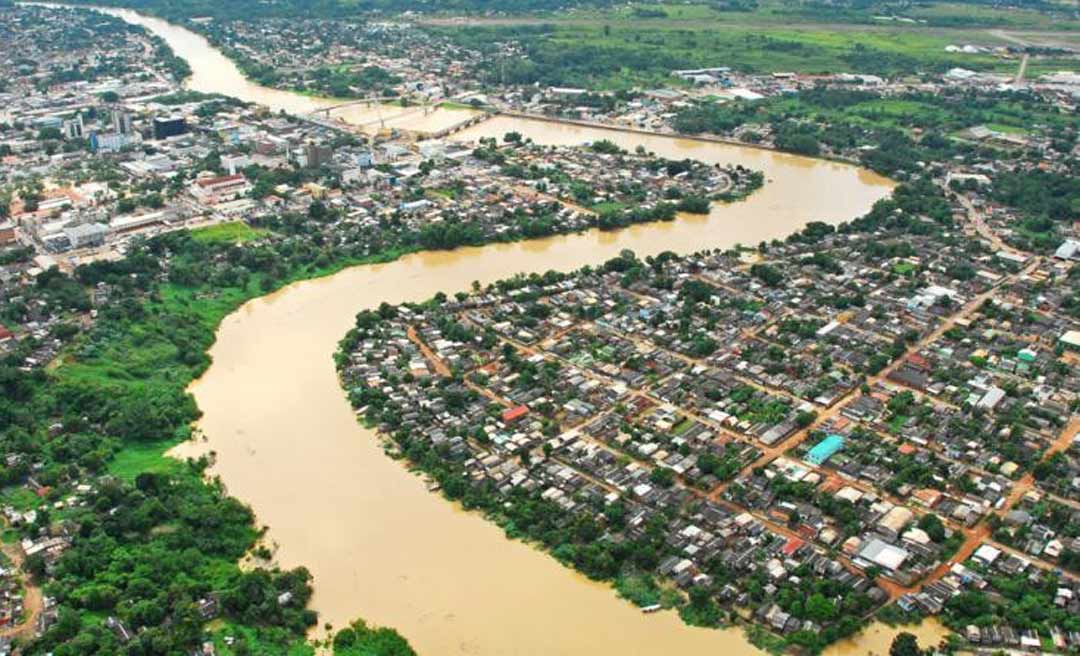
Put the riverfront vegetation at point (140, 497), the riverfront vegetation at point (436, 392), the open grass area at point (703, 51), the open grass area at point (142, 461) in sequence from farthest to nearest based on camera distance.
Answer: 1. the open grass area at point (703, 51)
2. the open grass area at point (142, 461)
3. the riverfront vegetation at point (436, 392)
4. the riverfront vegetation at point (140, 497)

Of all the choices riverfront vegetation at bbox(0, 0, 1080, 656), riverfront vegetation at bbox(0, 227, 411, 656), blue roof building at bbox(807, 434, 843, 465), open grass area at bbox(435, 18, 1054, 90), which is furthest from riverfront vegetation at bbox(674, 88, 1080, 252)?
riverfront vegetation at bbox(0, 227, 411, 656)

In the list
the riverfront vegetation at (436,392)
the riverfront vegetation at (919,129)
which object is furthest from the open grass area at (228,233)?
the riverfront vegetation at (919,129)

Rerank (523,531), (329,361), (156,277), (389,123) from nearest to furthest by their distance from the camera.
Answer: (523,531)
(329,361)
(156,277)
(389,123)

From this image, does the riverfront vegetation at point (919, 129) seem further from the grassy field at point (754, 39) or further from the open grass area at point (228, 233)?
the open grass area at point (228, 233)

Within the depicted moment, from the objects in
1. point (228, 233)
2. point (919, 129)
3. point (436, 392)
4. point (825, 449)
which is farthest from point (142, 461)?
point (919, 129)

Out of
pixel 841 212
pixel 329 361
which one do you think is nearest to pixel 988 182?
pixel 841 212

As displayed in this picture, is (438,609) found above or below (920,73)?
below

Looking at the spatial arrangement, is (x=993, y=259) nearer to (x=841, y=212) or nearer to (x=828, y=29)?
(x=841, y=212)

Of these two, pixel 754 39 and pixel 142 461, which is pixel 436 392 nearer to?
pixel 142 461
